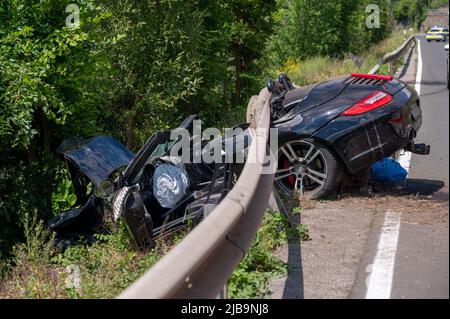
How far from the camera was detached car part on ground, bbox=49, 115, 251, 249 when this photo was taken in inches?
239

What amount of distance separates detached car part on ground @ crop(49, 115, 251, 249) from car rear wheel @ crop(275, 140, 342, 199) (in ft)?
2.22

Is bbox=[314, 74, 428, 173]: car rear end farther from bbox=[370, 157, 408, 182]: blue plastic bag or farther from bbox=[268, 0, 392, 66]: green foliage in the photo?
bbox=[268, 0, 392, 66]: green foliage

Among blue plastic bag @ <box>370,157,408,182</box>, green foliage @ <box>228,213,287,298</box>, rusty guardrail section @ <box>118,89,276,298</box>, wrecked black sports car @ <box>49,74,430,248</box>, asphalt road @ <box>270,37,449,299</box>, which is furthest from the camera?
blue plastic bag @ <box>370,157,408,182</box>

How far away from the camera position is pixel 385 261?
4672 mm

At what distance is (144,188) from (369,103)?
2.39m

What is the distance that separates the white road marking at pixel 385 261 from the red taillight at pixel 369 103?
1392mm

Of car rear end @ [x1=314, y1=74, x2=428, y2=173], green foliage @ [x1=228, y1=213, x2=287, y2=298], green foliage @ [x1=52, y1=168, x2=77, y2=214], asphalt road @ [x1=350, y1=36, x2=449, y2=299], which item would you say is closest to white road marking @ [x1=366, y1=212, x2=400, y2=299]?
asphalt road @ [x1=350, y1=36, x2=449, y2=299]

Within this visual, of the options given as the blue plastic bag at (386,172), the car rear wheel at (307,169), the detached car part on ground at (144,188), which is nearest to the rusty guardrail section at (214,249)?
the detached car part on ground at (144,188)

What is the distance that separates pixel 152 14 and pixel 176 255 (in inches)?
373

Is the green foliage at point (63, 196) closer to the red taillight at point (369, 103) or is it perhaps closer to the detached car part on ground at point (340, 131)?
the detached car part on ground at point (340, 131)

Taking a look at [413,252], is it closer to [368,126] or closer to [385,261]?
[385,261]

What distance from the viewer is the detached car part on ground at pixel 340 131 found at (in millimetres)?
7043

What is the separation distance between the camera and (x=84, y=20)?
9109mm
